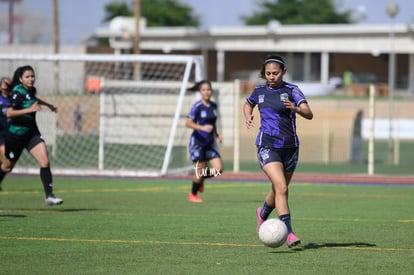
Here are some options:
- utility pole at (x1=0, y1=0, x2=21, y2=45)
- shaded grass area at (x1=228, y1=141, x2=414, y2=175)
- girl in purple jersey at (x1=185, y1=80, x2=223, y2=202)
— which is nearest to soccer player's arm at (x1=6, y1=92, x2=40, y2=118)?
girl in purple jersey at (x1=185, y1=80, x2=223, y2=202)

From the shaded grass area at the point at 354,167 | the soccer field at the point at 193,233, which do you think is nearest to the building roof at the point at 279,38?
the shaded grass area at the point at 354,167

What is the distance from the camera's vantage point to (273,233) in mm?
10695

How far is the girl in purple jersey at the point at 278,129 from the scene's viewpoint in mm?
11203

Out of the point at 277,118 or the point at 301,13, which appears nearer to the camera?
the point at 277,118

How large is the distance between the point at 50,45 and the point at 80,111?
33.6 metres

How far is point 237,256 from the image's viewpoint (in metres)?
10.5

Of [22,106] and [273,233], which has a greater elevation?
[22,106]

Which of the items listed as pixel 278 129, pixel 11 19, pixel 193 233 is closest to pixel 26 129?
pixel 193 233

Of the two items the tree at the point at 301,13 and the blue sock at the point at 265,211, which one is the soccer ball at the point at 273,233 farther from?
the tree at the point at 301,13

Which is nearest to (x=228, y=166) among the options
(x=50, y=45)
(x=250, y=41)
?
(x=50, y=45)

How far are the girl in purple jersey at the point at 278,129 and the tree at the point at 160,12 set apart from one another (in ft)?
335

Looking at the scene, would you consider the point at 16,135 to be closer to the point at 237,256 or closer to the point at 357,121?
the point at 237,256

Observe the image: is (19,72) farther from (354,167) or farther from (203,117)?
(354,167)

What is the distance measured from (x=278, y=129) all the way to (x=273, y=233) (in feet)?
4.46
